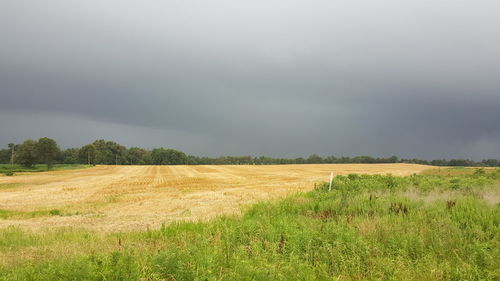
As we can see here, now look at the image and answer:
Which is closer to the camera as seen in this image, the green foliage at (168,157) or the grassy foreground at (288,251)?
the grassy foreground at (288,251)

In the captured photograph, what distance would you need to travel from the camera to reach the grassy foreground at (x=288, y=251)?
596 cm

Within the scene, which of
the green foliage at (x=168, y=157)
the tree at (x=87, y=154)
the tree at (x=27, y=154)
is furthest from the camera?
the green foliage at (x=168, y=157)

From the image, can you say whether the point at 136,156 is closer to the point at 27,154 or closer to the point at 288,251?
the point at 27,154

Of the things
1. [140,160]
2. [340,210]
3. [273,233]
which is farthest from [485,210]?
[140,160]

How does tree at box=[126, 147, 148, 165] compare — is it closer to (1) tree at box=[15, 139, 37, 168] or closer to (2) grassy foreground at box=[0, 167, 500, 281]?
(1) tree at box=[15, 139, 37, 168]

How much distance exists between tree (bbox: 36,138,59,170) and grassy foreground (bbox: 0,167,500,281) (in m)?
92.8

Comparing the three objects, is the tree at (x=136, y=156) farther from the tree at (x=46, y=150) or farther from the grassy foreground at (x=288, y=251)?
the grassy foreground at (x=288, y=251)

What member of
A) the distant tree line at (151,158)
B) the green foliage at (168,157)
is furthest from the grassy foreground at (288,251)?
the green foliage at (168,157)

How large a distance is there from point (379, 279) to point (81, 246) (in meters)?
7.69

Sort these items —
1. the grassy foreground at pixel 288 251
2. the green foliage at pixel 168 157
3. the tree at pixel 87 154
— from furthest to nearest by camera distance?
the green foliage at pixel 168 157 → the tree at pixel 87 154 → the grassy foreground at pixel 288 251

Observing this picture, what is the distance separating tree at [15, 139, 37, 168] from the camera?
90688mm

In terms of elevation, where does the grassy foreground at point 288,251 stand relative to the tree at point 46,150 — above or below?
below

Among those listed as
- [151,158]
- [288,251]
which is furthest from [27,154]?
[288,251]

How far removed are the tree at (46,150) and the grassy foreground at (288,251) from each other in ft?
304
